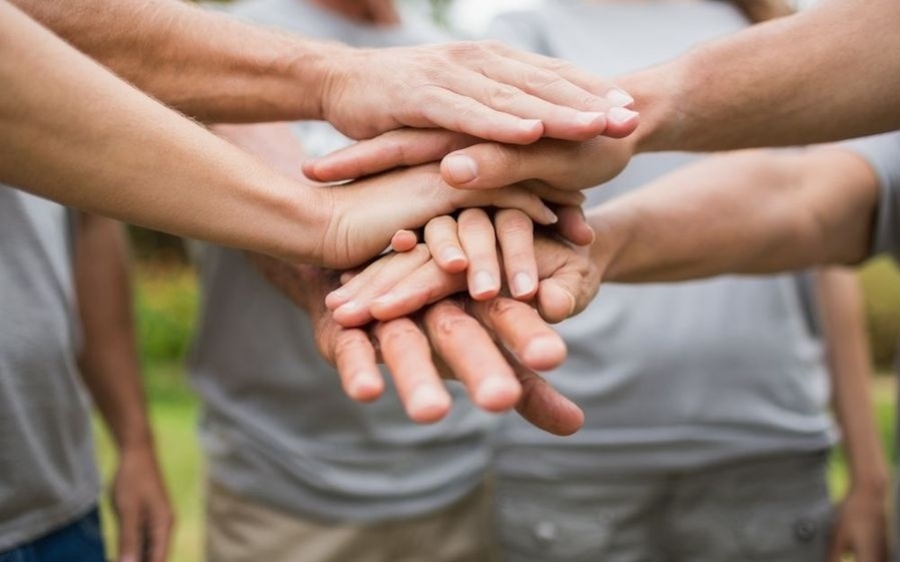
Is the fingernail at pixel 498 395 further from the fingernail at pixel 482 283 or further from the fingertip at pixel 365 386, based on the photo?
the fingernail at pixel 482 283

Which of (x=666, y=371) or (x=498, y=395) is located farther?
(x=666, y=371)

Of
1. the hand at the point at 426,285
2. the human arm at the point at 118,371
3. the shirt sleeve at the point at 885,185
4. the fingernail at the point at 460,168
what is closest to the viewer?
the hand at the point at 426,285

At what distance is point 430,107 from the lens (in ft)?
5.56

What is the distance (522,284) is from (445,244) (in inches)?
5.9

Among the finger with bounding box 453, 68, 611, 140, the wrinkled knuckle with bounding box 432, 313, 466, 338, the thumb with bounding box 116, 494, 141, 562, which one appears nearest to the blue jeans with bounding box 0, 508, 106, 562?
the thumb with bounding box 116, 494, 141, 562

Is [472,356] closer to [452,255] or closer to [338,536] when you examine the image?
[452,255]

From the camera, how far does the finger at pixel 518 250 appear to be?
1504 millimetres

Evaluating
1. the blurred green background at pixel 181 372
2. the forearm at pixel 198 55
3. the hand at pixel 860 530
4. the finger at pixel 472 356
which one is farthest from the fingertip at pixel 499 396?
the blurred green background at pixel 181 372

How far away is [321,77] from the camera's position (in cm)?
187

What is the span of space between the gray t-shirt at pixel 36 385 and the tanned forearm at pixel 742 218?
0.98 m

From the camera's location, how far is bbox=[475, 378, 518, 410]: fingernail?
1.18 meters

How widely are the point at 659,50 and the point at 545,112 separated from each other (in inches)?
39.5

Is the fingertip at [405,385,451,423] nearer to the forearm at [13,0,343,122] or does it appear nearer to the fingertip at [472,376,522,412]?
the fingertip at [472,376,522,412]

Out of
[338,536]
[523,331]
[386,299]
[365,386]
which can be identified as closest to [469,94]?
[386,299]
